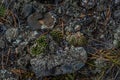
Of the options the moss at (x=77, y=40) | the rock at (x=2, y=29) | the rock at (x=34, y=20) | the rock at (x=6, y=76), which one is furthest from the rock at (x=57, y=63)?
the rock at (x=2, y=29)

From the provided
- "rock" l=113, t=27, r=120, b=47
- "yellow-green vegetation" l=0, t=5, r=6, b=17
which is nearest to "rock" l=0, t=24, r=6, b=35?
"yellow-green vegetation" l=0, t=5, r=6, b=17

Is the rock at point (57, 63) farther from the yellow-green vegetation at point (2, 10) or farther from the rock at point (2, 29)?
the yellow-green vegetation at point (2, 10)

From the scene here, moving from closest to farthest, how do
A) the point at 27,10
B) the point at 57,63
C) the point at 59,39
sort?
the point at 57,63, the point at 59,39, the point at 27,10

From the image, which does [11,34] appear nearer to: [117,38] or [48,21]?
[48,21]

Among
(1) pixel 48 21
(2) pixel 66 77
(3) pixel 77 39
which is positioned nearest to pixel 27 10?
(1) pixel 48 21

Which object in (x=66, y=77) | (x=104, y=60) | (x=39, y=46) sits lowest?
(x=66, y=77)

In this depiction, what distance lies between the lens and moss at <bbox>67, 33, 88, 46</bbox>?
2.57 m

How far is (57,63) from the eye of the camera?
2.49 m

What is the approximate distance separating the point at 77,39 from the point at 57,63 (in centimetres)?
28

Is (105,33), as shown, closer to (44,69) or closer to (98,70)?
(98,70)

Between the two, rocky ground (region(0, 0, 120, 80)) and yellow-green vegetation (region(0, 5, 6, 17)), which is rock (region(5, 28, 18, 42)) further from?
yellow-green vegetation (region(0, 5, 6, 17))

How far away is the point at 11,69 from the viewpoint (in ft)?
8.50

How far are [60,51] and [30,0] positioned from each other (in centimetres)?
58

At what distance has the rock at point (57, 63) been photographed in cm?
249
